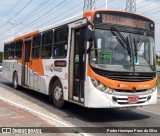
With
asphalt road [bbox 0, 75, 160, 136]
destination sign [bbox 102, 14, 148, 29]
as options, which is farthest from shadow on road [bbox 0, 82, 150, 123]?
destination sign [bbox 102, 14, 148, 29]

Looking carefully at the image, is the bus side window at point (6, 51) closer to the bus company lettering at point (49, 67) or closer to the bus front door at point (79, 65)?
the bus company lettering at point (49, 67)

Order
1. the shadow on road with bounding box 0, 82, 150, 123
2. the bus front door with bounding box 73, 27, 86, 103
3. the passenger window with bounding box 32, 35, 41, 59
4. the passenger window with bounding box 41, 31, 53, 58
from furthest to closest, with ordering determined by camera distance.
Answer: the passenger window with bounding box 32, 35, 41, 59 → the passenger window with bounding box 41, 31, 53, 58 → the shadow on road with bounding box 0, 82, 150, 123 → the bus front door with bounding box 73, 27, 86, 103

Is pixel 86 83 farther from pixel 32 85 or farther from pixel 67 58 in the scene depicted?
pixel 32 85

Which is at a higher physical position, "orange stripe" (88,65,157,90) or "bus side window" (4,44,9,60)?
"bus side window" (4,44,9,60)

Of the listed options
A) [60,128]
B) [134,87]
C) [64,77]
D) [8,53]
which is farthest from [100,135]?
[8,53]

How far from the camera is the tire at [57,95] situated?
10505 mm

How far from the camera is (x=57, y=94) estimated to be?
35.4ft

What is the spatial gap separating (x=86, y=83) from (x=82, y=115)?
5.38 feet

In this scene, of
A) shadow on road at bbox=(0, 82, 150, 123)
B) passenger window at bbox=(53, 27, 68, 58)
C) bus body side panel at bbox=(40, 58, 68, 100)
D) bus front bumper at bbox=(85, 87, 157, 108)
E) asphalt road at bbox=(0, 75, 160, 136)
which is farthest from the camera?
passenger window at bbox=(53, 27, 68, 58)

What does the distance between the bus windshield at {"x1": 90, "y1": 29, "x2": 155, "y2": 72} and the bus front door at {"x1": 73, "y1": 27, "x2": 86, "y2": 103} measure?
0.63 m

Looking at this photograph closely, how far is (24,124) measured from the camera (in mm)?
7133

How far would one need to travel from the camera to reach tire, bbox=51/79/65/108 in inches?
414

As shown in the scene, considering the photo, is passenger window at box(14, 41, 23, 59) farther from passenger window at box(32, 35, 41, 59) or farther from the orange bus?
the orange bus

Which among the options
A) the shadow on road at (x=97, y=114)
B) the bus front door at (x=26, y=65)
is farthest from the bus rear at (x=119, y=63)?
the bus front door at (x=26, y=65)
